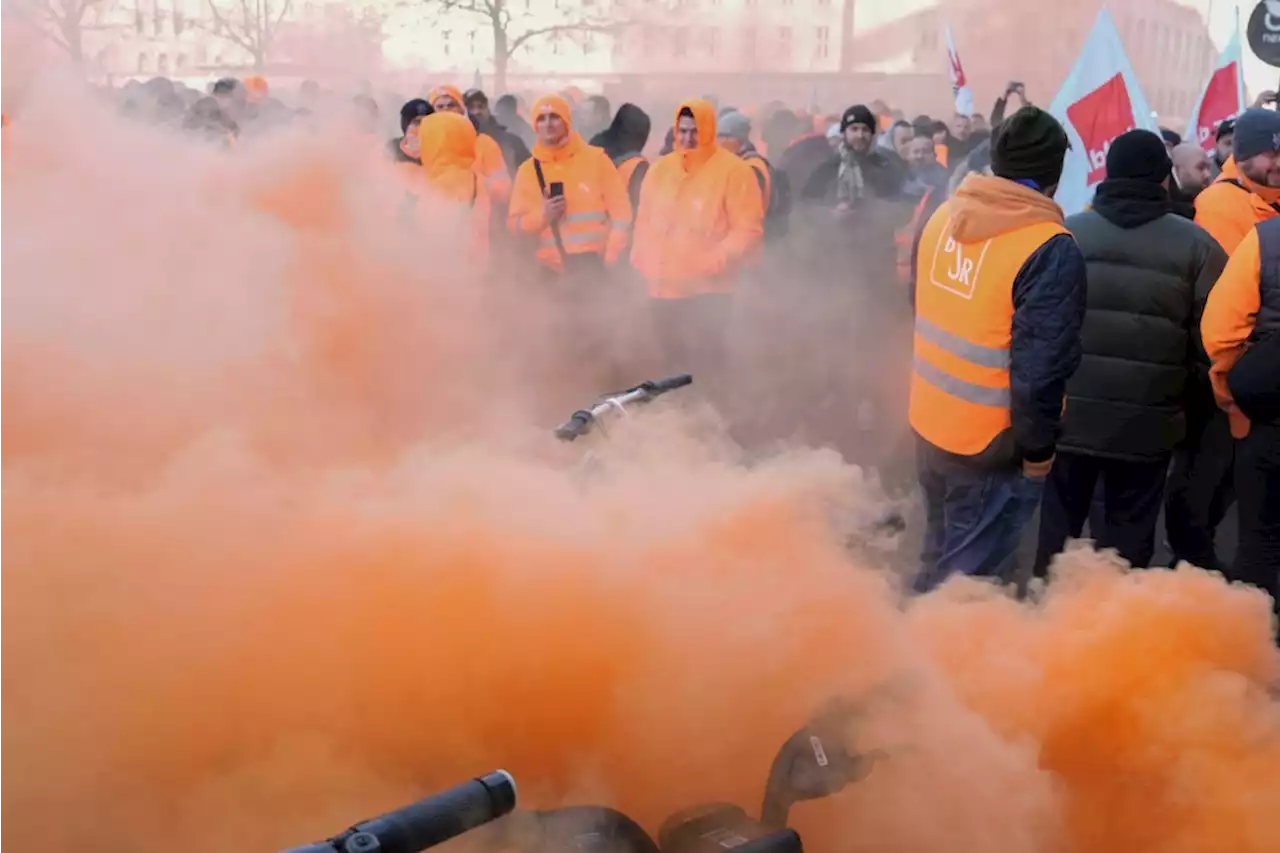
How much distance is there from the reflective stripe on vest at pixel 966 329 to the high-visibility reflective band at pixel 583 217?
2.94 metres

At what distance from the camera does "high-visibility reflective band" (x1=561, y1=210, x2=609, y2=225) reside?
6395 millimetres

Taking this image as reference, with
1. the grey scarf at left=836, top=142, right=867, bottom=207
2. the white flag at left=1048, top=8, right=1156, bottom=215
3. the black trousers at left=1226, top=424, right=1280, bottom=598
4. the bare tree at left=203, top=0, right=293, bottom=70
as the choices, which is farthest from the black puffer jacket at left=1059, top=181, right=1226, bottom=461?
the bare tree at left=203, top=0, right=293, bottom=70

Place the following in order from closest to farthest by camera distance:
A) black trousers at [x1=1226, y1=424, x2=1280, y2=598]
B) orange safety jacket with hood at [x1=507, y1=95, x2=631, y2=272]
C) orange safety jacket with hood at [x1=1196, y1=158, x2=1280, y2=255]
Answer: black trousers at [x1=1226, y1=424, x2=1280, y2=598]
orange safety jacket with hood at [x1=1196, y1=158, x2=1280, y2=255]
orange safety jacket with hood at [x1=507, y1=95, x2=631, y2=272]

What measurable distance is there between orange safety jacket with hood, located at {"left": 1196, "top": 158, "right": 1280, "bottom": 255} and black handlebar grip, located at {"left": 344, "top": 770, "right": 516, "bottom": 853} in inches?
150

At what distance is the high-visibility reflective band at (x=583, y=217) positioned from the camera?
21.0ft

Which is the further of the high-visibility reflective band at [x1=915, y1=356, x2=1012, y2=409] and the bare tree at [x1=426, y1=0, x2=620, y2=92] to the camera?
the bare tree at [x1=426, y1=0, x2=620, y2=92]

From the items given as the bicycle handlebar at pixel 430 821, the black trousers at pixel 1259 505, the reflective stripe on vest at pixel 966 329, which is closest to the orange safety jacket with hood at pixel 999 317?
the reflective stripe on vest at pixel 966 329

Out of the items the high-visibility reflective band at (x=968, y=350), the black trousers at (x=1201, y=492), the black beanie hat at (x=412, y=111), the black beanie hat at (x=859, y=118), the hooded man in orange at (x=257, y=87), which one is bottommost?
the black trousers at (x=1201, y=492)

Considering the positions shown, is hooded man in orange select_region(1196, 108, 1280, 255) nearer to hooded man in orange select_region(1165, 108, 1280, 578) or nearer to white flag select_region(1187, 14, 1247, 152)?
hooded man in orange select_region(1165, 108, 1280, 578)

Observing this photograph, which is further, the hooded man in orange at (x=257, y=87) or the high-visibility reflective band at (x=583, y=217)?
the hooded man in orange at (x=257, y=87)

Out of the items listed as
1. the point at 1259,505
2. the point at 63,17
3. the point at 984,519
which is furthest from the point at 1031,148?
the point at 63,17

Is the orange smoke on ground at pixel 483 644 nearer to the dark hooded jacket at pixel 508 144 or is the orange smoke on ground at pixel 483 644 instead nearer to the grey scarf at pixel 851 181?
the grey scarf at pixel 851 181

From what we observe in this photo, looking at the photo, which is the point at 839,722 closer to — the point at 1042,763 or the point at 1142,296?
the point at 1042,763

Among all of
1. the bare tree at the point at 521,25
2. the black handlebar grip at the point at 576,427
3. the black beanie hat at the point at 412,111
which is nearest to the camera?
the black handlebar grip at the point at 576,427
